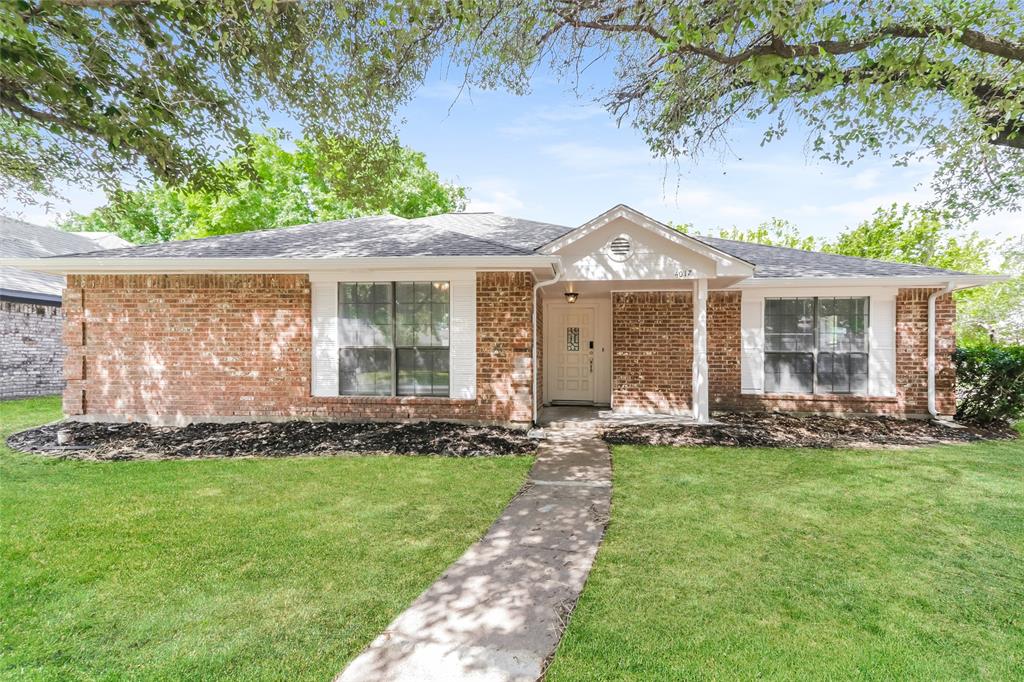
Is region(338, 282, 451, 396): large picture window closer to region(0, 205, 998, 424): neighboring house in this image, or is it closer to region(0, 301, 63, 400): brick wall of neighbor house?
region(0, 205, 998, 424): neighboring house

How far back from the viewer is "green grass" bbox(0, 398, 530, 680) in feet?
8.57

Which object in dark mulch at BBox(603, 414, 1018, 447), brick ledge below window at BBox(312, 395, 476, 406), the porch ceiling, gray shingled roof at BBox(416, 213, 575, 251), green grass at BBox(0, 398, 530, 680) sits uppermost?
gray shingled roof at BBox(416, 213, 575, 251)

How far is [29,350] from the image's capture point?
42.9 feet

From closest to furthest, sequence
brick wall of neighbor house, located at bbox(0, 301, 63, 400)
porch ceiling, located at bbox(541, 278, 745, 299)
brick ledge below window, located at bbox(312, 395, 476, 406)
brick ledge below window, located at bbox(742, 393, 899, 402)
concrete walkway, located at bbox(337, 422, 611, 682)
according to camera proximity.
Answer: concrete walkway, located at bbox(337, 422, 611, 682) → brick ledge below window, located at bbox(312, 395, 476, 406) → porch ceiling, located at bbox(541, 278, 745, 299) → brick ledge below window, located at bbox(742, 393, 899, 402) → brick wall of neighbor house, located at bbox(0, 301, 63, 400)

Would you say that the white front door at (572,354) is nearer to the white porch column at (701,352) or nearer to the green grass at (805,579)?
the white porch column at (701,352)

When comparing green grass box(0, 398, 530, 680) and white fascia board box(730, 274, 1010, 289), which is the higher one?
white fascia board box(730, 274, 1010, 289)

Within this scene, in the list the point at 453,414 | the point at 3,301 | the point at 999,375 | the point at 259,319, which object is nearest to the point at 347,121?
the point at 259,319

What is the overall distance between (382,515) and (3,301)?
14.9m

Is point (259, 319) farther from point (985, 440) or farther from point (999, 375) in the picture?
point (999, 375)

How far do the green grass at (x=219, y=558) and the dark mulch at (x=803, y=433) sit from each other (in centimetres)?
291

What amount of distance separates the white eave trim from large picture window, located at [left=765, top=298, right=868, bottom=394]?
5.46m

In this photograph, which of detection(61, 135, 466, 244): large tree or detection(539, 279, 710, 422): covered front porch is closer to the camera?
detection(539, 279, 710, 422): covered front porch

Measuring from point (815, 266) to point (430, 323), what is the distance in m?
8.18

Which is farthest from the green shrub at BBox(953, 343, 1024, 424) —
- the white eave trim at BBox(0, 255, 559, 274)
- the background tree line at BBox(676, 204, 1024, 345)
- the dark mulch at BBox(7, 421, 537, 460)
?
the background tree line at BBox(676, 204, 1024, 345)
